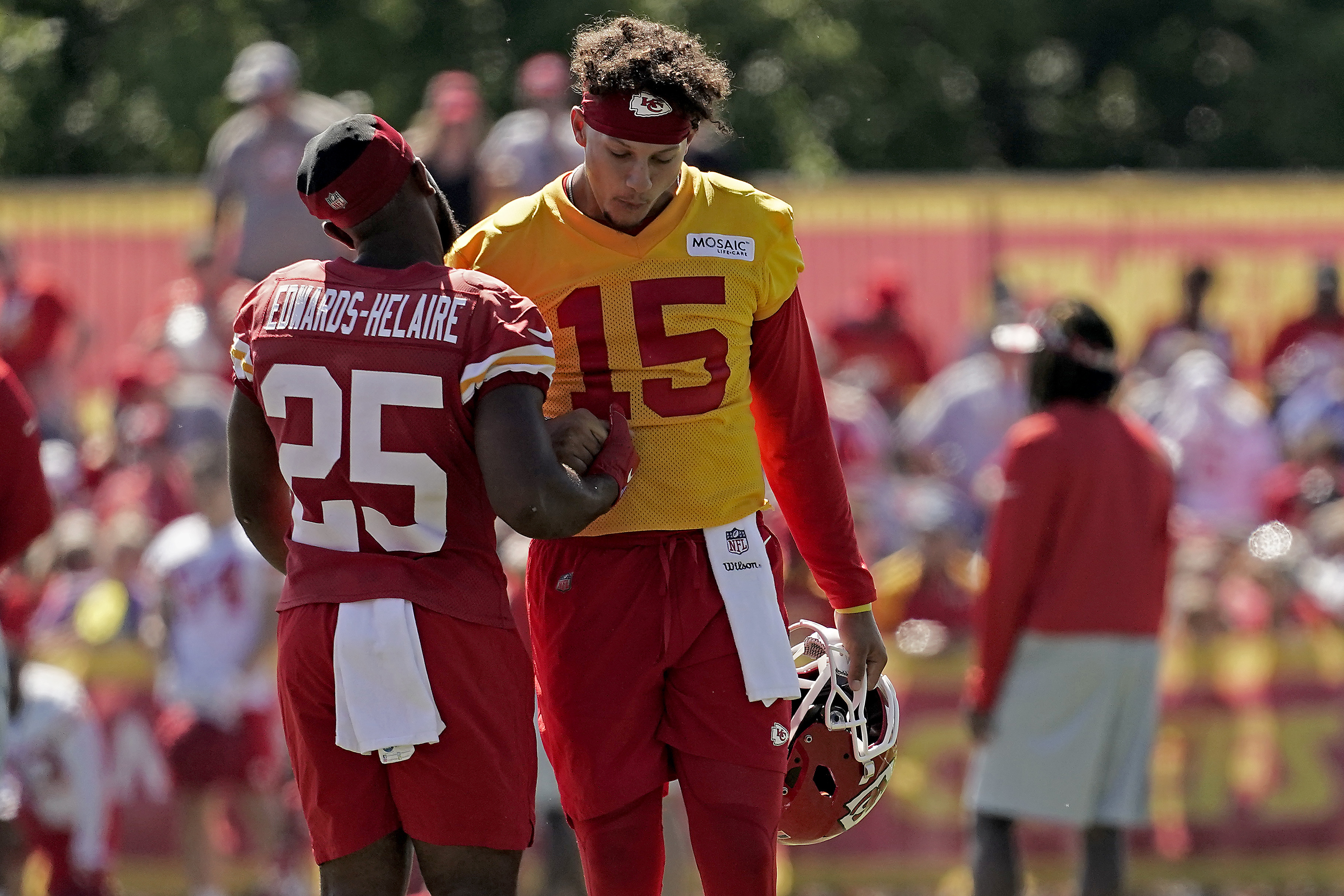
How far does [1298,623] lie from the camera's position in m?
9.05

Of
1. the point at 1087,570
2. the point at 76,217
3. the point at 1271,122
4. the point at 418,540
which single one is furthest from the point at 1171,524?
the point at 1271,122

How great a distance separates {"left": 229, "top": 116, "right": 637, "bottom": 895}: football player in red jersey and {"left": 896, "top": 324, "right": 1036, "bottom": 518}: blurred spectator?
6.85 m

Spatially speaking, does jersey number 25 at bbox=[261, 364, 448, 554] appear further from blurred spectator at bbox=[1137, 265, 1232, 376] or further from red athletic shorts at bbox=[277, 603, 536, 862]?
blurred spectator at bbox=[1137, 265, 1232, 376]

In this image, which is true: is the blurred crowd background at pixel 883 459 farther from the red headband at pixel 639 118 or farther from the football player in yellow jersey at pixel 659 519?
the red headband at pixel 639 118

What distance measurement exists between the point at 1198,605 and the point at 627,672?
5417 millimetres

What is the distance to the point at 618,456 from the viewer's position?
409 cm

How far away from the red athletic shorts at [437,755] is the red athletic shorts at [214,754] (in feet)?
14.7

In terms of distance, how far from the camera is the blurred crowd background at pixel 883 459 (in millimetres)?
8562

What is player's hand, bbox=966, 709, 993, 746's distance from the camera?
273 inches

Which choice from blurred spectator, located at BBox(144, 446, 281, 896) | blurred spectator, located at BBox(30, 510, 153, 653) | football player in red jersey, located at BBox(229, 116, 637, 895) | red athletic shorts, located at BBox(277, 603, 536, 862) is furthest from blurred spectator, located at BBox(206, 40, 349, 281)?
red athletic shorts, located at BBox(277, 603, 536, 862)

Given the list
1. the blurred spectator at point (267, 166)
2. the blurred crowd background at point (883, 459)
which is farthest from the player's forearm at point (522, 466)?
the blurred spectator at point (267, 166)

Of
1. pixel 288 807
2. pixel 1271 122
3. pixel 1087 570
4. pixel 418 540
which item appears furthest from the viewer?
pixel 1271 122

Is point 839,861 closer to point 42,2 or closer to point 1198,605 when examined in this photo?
point 1198,605

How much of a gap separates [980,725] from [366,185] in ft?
12.2
